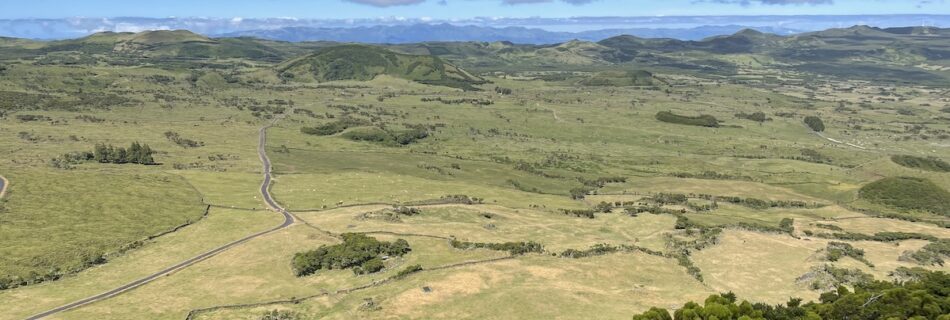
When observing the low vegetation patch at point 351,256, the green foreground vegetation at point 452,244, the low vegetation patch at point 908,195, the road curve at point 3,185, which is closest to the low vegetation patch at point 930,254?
the green foreground vegetation at point 452,244

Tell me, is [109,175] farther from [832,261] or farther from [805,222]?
[805,222]

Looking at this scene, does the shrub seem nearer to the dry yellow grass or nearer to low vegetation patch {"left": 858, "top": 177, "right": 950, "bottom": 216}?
the dry yellow grass

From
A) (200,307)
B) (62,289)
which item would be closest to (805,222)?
(200,307)

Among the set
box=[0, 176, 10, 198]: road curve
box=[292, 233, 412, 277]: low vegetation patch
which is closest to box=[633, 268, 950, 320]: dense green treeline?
box=[292, 233, 412, 277]: low vegetation patch

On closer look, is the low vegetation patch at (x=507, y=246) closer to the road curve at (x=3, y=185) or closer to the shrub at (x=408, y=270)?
the shrub at (x=408, y=270)

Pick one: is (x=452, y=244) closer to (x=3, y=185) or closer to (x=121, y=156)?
(x=3, y=185)
